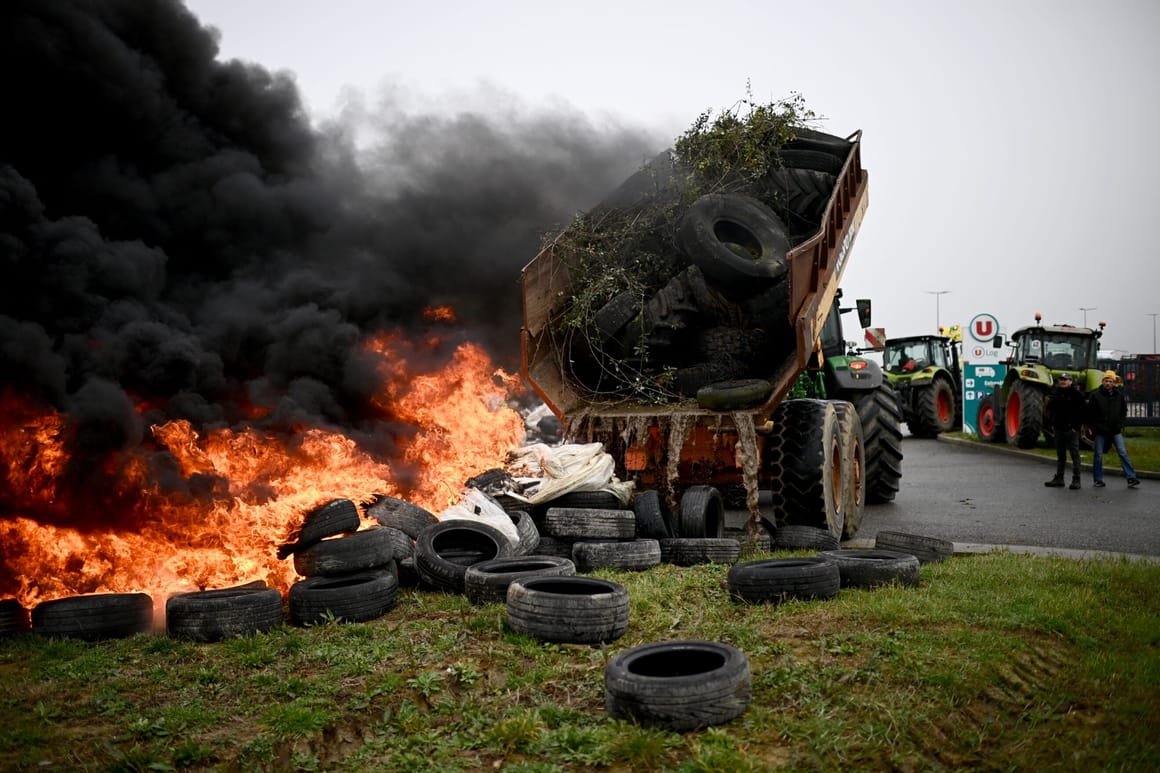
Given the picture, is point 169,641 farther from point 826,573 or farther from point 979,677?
point 979,677

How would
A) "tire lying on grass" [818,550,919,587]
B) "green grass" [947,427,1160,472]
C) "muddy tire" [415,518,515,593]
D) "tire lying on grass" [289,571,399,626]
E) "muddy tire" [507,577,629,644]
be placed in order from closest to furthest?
"muddy tire" [507,577,629,644]
"tire lying on grass" [289,571,399,626]
"tire lying on grass" [818,550,919,587]
"muddy tire" [415,518,515,593]
"green grass" [947,427,1160,472]

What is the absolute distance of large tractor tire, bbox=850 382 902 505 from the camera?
11.4 metres

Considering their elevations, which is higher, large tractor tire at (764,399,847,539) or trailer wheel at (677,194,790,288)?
trailer wheel at (677,194,790,288)

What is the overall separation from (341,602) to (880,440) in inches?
331

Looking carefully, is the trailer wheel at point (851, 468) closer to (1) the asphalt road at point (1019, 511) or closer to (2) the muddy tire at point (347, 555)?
(1) the asphalt road at point (1019, 511)

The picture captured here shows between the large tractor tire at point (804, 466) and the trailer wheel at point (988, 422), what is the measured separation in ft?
47.4

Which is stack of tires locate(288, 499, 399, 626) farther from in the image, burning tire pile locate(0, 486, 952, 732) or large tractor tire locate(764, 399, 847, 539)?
large tractor tire locate(764, 399, 847, 539)

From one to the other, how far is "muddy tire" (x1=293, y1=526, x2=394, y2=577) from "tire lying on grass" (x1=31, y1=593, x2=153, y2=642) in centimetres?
121

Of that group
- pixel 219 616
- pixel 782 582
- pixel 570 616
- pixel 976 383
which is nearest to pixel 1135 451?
pixel 976 383

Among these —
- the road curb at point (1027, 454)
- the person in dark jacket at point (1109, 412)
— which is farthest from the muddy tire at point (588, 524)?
the road curb at point (1027, 454)

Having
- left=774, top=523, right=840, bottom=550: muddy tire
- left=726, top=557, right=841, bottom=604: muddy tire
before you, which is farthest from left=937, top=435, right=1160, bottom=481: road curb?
left=726, top=557, right=841, bottom=604: muddy tire

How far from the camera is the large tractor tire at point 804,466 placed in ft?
26.6

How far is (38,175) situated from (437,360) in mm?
4667

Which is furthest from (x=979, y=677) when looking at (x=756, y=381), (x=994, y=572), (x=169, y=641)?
(x=169, y=641)
